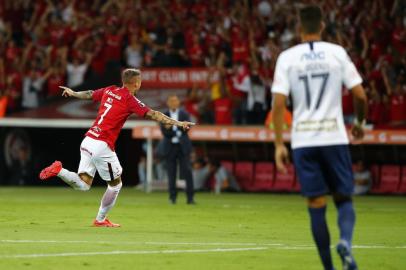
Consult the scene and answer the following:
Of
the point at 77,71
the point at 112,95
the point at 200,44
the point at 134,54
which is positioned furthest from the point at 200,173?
the point at 112,95

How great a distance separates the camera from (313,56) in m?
9.77

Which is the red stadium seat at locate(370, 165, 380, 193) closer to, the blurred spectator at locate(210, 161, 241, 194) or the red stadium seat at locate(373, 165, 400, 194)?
the red stadium seat at locate(373, 165, 400, 194)

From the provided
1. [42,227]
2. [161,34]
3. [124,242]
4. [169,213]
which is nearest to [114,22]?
[161,34]

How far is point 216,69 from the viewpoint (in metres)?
30.5

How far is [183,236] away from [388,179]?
1554 cm

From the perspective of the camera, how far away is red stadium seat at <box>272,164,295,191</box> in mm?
29828

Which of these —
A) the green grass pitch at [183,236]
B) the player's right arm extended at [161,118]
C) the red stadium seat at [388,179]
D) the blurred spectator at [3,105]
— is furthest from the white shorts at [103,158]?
the blurred spectator at [3,105]

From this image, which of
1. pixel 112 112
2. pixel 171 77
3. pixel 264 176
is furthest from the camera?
pixel 171 77

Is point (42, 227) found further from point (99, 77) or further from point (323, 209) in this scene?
point (99, 77)

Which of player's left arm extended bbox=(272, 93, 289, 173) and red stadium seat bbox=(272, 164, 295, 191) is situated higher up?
player's left arm extended bbox=(272, 93, 289, 173)

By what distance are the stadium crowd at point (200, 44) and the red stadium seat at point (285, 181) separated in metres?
1.69

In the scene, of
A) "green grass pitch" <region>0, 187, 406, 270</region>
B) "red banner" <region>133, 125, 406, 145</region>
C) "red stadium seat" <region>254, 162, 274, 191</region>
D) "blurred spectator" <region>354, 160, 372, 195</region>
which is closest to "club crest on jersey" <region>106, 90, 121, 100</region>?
"green grass pitch" <region>0, 187, 406, 270</region>

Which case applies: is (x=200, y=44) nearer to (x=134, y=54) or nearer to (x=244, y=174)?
(x=134, y=54)

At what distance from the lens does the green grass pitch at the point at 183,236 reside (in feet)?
36.4
